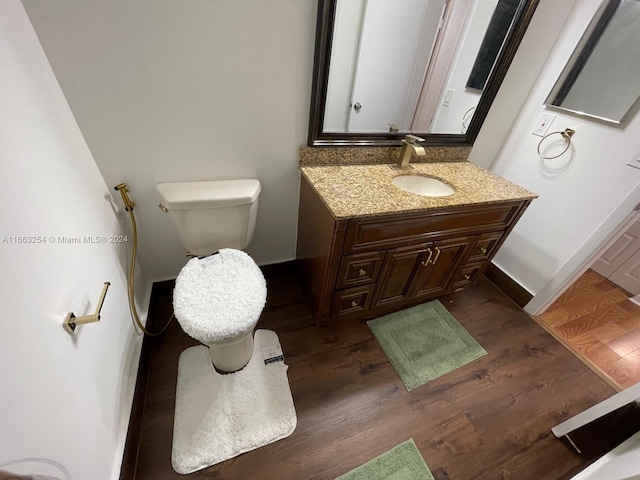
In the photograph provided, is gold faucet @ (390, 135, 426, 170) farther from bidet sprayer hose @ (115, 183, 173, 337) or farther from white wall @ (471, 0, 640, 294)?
bidet sprayer hose @ (115, 183, 173, 337)

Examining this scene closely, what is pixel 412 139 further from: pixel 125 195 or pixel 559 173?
pixel 125 195

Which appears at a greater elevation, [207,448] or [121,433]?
[121,433]

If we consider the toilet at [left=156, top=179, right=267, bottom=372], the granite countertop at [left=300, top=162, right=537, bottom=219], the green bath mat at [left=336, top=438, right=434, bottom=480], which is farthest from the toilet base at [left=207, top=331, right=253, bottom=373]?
the granite countertop at [left=300, top=162, right=537, bottom=219]

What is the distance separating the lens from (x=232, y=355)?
45.2 inches

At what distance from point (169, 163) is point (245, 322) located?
2.54 feet

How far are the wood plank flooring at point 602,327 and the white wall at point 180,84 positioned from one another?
200 cm

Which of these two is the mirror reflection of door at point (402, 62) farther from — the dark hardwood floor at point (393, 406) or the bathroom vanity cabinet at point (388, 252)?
the dark hardwood floor at point (393, 406)

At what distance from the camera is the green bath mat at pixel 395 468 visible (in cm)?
99

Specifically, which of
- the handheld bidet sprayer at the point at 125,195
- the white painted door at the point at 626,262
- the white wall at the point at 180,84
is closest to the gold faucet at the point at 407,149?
the white wall at the point at 180,84

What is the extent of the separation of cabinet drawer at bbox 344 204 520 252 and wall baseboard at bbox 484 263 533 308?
0.66m

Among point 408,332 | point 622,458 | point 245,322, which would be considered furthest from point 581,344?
point 245,322

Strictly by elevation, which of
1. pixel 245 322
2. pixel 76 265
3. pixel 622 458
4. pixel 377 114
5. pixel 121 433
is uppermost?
pixel 377 114

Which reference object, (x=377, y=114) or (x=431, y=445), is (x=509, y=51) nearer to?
(x=377, y=114)

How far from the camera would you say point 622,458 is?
923 mm
